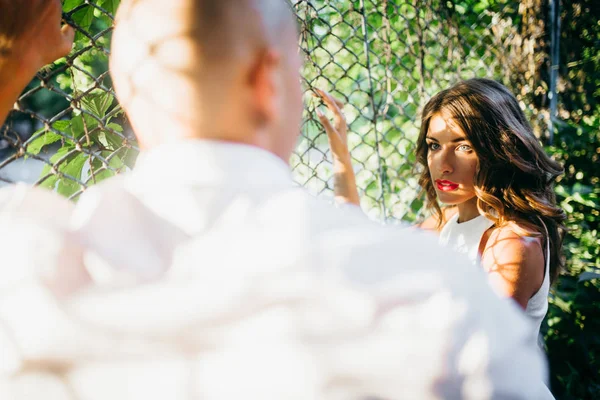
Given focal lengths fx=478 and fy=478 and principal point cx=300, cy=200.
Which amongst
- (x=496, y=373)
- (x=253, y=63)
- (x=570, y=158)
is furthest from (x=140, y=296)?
(x=570, y=158)

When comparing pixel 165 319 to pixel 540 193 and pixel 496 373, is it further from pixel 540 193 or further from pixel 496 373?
pixel 540 193

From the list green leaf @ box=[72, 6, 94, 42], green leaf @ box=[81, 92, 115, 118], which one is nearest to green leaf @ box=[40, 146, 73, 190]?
green leaf @ box=[81, 92, 115, 118]

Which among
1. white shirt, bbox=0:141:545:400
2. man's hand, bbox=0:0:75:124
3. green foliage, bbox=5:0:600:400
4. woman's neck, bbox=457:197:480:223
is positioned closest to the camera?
white shirt, bbox=0:141:545:400

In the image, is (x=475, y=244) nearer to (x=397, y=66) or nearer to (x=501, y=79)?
(x=397, y=66)

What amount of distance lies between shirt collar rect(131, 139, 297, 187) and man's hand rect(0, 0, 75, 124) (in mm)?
306

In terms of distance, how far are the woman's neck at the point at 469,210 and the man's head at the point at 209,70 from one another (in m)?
1.23

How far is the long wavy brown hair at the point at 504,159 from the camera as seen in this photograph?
1.48 metres

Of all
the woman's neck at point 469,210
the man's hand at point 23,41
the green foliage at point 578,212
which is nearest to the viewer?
the man's hand at point 23,41

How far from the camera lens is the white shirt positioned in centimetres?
49

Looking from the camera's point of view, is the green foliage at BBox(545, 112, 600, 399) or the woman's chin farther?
the green foliage at BBox(545, 112, 600, 399)

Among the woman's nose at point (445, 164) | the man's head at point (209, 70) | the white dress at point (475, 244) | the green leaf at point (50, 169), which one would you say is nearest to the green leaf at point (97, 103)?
the green leaf at point (50, 169)

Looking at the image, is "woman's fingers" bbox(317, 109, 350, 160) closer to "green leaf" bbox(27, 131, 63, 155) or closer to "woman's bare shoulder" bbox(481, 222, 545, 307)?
"woman's bare shoulder" bbox(481, 222, 545, 307)

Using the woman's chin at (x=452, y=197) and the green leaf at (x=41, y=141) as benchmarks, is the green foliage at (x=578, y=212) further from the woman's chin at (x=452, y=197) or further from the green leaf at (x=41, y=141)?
the green leaf at (x=41, y=141)

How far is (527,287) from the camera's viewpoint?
53.3 inches
